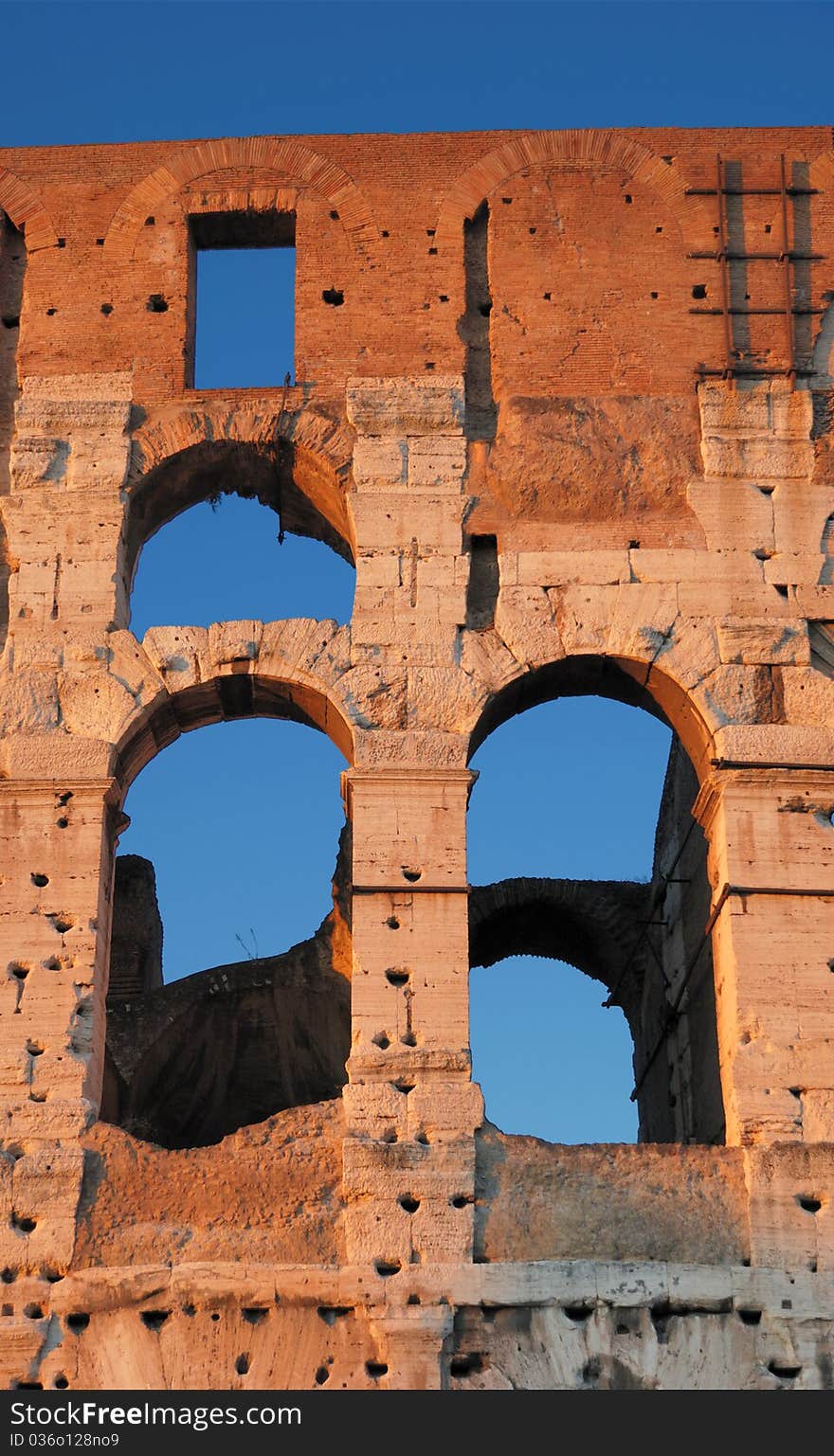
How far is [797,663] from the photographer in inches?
596

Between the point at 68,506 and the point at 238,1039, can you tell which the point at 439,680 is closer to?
the point at 68,506

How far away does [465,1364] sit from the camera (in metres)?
13.2

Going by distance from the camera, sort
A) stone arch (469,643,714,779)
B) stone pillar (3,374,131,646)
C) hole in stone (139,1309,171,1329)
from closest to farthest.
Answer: hole in stone (139,1309,171,1329), stone arch (469,643,714,779), stone pillar (3,374,131,646)

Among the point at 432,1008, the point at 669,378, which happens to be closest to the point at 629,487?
the point at 669,378

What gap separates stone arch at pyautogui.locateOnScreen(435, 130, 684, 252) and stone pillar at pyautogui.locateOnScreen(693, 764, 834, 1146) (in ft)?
14.0

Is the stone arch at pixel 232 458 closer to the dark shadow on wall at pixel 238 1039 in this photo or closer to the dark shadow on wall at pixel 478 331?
the dark shadow on wall at pixel 478 331

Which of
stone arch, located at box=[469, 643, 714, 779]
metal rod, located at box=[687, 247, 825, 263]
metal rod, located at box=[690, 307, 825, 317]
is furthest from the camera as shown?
metal rod, located at box=[687, 247, 825, 263]

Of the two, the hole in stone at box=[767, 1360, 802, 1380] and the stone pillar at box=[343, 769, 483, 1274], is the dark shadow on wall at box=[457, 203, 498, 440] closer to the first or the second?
the stone pillar at box=[343, 769, 483, 1274]

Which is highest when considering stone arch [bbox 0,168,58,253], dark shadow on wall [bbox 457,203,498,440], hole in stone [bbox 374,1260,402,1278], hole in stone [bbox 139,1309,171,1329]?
stone arch [bbox 0,168,58,253]

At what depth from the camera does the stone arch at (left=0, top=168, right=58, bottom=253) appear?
55.0 ft

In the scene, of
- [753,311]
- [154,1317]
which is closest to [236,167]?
[753,311]

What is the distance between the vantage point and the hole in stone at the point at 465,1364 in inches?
518

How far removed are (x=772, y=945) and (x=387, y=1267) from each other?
2889 millimetres

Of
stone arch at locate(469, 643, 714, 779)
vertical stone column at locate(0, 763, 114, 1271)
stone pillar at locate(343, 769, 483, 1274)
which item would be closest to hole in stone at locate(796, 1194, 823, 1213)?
stone pillar at locate(343, 769, 483, 1274)
